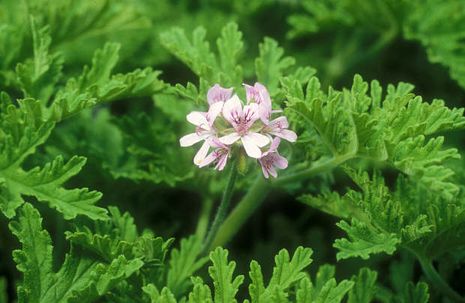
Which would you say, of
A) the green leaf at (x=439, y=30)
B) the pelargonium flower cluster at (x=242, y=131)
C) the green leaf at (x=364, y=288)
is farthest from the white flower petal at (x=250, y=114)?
the green leaf at (x=439, y=30)

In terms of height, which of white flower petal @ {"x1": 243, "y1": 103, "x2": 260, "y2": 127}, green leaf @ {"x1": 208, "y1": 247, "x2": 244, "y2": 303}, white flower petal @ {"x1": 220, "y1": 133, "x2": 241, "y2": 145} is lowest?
green leaf @ {"x1": 208, "y1": 247, "x2": 244, "y2": 303}

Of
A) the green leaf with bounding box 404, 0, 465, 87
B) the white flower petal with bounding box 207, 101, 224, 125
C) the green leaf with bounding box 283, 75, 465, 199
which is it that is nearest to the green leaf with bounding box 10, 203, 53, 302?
the white flower petal with bounding box 207, 101, 224, 125

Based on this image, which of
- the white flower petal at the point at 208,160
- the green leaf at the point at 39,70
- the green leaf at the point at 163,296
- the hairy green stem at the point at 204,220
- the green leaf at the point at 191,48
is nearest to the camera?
the green leaf at the point at 163,296

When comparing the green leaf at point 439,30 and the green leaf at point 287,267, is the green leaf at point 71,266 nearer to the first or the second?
the green leaf at point 287,267

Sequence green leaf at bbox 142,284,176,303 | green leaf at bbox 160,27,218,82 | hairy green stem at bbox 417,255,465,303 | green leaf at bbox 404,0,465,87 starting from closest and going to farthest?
green leaf at bbox 142,284,176,303 → hairy green stem at bbox 417,255,465,303 → green leaf at bbox 160,27,218,82 → green leaf at bbox 404,0,465,87

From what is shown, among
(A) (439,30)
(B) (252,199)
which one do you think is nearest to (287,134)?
(B) (252,199)

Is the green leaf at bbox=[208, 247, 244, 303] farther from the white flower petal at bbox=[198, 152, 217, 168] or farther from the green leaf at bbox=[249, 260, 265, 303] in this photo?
the white flower petal at bbox=[198, 152, 217, 168]

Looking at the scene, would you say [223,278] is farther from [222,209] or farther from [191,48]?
[191,48]
